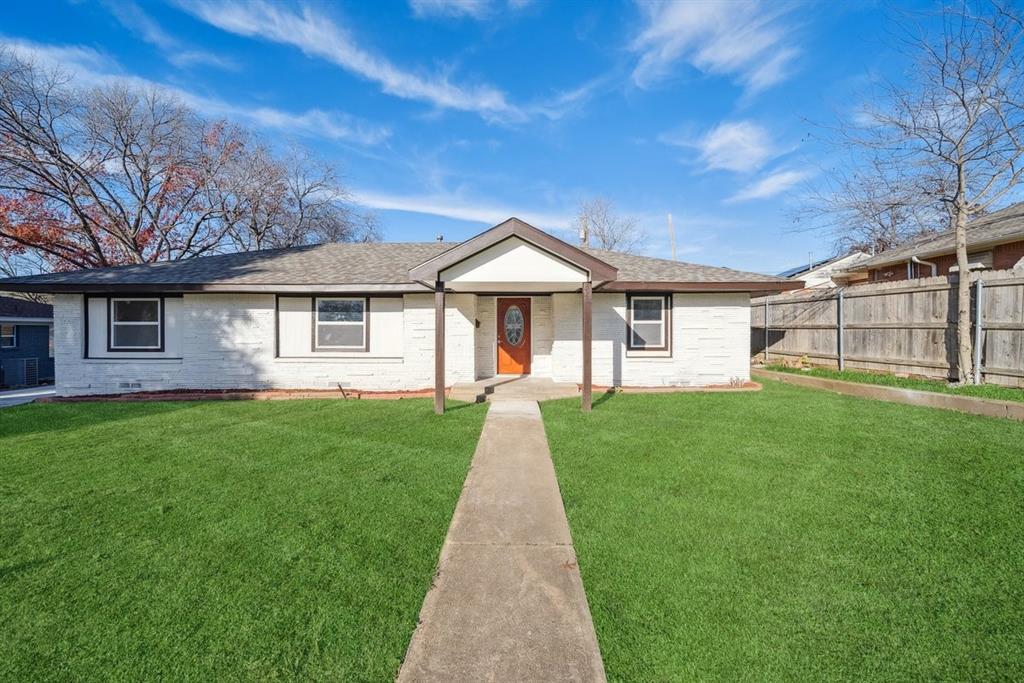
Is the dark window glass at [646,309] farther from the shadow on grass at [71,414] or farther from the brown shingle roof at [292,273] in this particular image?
the shadow on grass at [71,414]

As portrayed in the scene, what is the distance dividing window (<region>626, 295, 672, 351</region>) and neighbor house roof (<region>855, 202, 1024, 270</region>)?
8570mm

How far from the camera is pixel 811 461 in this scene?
16.2ft

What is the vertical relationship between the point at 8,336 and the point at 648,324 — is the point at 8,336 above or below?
below

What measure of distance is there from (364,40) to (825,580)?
46.0 feet

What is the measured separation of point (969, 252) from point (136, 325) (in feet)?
70.1

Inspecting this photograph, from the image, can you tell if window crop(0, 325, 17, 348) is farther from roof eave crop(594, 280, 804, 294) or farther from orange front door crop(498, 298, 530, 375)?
roof eave crop(594, 280, 804, 294)

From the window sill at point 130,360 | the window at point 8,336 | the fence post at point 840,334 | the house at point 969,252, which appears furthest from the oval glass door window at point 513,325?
the window at point 8,336

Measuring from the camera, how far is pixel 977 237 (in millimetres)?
11453

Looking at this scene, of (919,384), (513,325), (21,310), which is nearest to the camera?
(919,384)

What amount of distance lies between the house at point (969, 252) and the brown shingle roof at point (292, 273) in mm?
5727

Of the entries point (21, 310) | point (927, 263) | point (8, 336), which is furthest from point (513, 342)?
point (21, 310)

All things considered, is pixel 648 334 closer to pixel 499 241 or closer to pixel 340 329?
pixel 499 241

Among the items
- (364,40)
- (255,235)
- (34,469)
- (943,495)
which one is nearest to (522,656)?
(943,495)

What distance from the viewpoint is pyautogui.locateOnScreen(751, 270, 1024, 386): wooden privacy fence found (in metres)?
7.67
